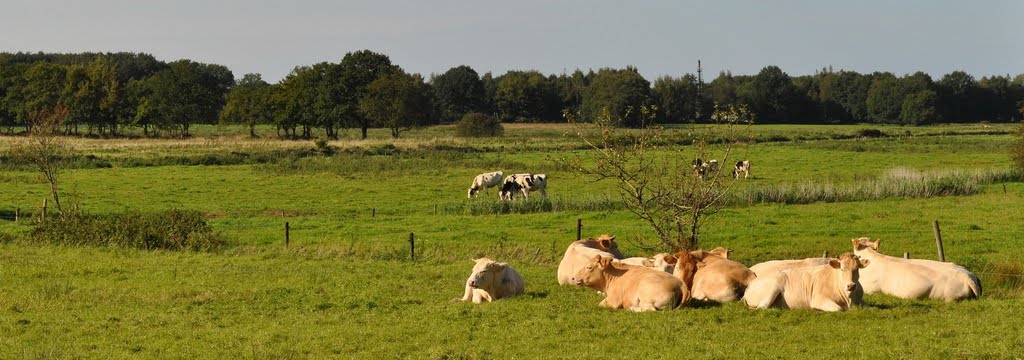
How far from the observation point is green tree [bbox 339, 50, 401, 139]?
94.7 metres

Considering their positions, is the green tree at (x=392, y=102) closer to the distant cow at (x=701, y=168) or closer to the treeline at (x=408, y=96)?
the treeline at (x=408, y=96)

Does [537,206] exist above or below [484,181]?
below

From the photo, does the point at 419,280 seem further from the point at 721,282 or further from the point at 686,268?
the point at 721,282

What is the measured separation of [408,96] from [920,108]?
88536mm

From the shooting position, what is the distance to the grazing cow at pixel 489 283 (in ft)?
53.4

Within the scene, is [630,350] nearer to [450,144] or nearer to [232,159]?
[232,159]

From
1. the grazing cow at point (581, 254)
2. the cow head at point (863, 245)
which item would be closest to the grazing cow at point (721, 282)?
the grazing cow at point (581, 254)

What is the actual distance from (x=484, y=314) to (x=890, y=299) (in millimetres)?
6118

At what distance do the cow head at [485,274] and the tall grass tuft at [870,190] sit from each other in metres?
22.3

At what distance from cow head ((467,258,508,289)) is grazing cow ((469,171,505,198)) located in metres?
26.6

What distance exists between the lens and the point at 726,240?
27344mm

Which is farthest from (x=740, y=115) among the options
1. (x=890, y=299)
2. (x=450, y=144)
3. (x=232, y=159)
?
(x=450, y=144)

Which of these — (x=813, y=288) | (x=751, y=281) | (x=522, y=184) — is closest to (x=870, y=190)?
(x=522, y=184)

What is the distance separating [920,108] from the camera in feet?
488
